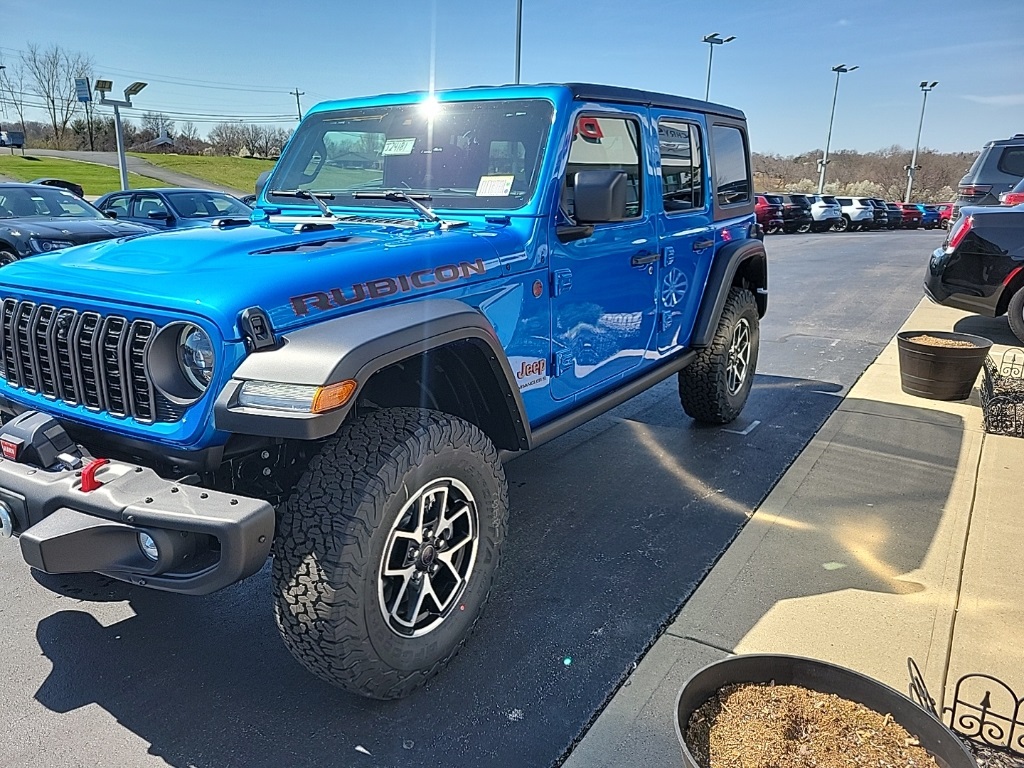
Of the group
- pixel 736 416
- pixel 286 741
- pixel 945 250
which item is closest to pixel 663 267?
pixel 736 416

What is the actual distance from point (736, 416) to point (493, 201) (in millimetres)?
2982

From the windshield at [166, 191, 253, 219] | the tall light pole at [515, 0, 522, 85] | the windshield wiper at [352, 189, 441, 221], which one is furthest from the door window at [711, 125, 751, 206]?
the tall light pole at [515, 0, 522, 85]

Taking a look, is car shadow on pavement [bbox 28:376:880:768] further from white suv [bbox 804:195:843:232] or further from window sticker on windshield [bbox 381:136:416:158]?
white suv [bbox 804:195:843:232]

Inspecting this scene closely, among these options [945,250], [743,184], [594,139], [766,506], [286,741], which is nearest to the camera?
[286,741]

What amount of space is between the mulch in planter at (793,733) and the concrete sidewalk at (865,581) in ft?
0.57

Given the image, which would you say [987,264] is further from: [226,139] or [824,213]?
[226,139]

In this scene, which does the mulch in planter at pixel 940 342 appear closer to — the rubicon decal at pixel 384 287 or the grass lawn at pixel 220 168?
the rubicon decal at pixel 384 287

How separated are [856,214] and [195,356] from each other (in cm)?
3546

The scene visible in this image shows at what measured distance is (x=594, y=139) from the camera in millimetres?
3594

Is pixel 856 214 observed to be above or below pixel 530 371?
above

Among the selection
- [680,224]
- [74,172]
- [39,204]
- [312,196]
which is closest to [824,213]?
[39,204]

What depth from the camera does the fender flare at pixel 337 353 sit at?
82.3 inches

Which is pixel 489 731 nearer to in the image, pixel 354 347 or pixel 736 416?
pixel 354 347

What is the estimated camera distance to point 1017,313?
7.76m
